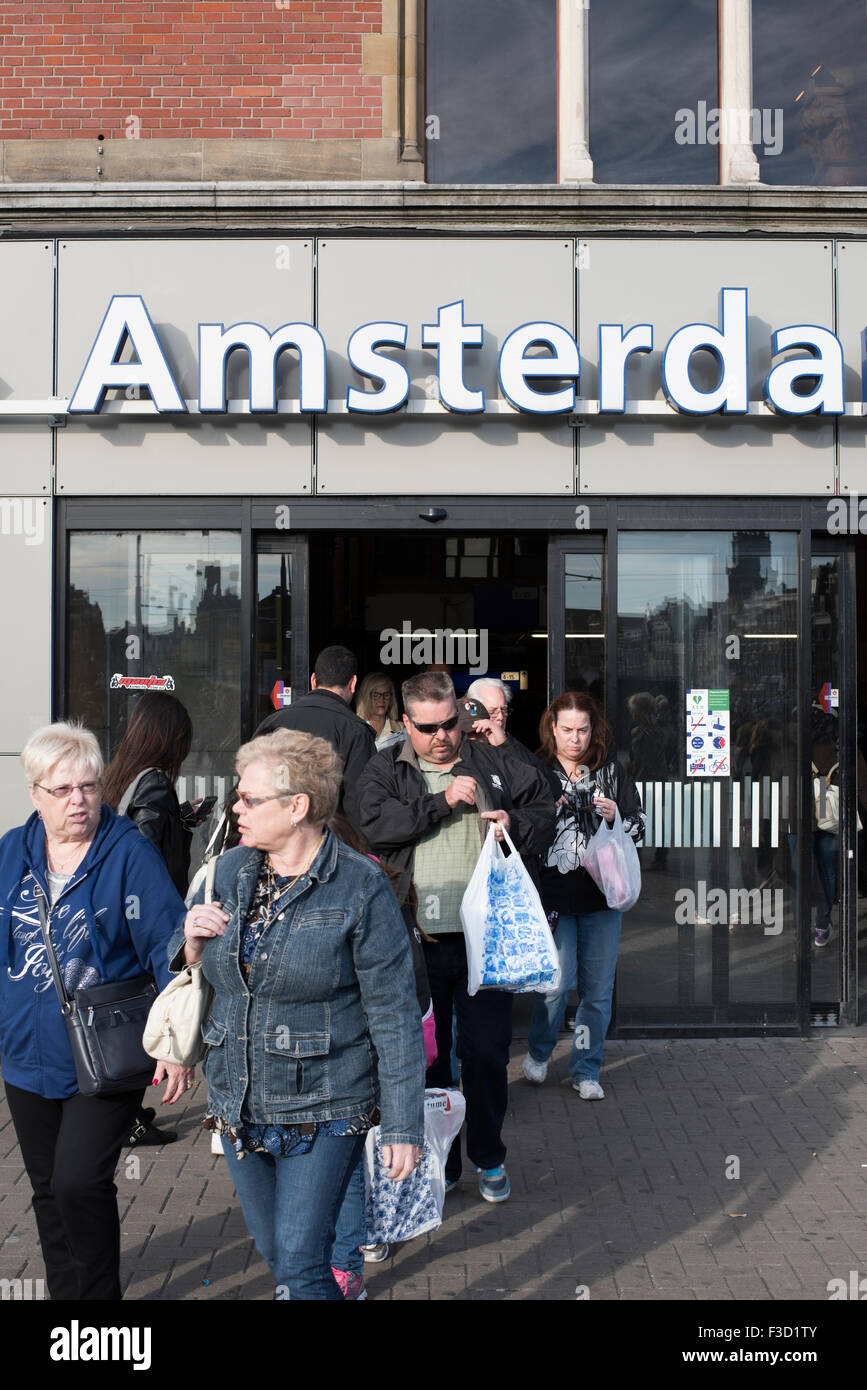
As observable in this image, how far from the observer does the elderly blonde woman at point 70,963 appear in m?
3.51

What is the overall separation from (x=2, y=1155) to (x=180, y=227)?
5.34 m

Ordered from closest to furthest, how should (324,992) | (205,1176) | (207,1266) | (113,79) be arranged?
(324,992)
(207,1266)
(205,1176)
(113,79)

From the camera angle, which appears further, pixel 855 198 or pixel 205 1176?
pixel 855 198

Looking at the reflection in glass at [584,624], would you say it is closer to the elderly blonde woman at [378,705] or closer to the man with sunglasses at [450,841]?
the elderly blonde woman at [378,705]

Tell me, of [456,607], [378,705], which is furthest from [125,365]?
[456,607]

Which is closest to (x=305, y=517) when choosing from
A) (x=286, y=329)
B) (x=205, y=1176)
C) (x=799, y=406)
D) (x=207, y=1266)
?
(x=286, y=329)

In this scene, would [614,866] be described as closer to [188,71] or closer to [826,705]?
[826,705]

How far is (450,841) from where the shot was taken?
16.4 feet

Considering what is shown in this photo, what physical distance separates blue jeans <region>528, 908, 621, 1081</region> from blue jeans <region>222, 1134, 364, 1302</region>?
329cm

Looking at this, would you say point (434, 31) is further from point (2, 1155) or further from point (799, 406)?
point (2, 1155)

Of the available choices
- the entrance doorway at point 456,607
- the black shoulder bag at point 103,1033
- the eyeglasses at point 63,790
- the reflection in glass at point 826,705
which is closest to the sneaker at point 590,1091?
the reflection in glass at point 826,705

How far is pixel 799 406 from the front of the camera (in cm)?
736

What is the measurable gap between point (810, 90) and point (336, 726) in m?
5.48

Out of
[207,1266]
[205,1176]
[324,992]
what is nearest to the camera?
[324,992]
